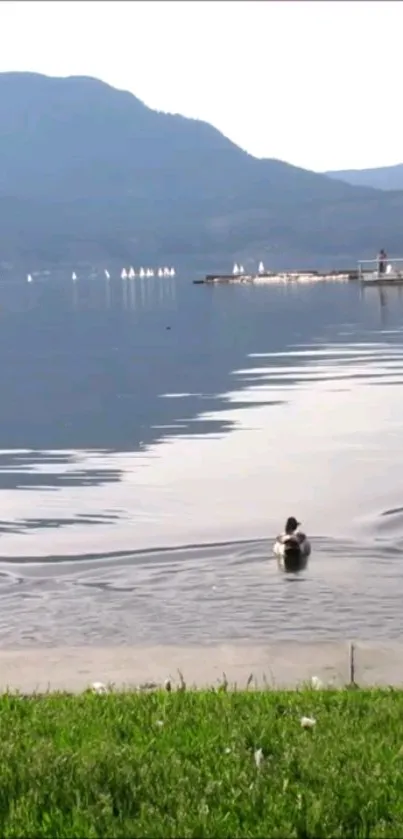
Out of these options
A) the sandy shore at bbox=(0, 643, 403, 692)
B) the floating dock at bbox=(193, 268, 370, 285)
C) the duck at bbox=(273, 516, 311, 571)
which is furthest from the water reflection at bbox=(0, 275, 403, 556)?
the floating dock at bbox=(193, 268, 370, 285)

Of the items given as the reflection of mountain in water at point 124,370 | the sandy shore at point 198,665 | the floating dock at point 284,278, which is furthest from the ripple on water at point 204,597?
the floating dock at point 284,278

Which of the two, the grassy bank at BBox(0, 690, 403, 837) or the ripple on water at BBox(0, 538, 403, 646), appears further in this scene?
the ripple on water at BBox(0, 538, 403, 646)

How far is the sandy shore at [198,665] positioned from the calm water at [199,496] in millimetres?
623

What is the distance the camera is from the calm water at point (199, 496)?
16.0m

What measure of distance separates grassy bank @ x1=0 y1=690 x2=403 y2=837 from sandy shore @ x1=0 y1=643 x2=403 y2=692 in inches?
95.2

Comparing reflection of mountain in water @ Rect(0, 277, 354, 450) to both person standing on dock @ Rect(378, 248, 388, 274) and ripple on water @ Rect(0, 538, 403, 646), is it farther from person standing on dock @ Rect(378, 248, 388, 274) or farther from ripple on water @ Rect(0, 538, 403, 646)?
person standing on dock @ Rect(378, 248, 388, 274)

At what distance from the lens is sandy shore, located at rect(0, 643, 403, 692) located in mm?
12727

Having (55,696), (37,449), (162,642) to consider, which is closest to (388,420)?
(37,449)

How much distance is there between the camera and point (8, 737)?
30.0ft

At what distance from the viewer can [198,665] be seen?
13.5 meters

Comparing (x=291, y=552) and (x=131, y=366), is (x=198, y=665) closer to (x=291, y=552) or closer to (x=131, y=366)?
(x=291, y=552)

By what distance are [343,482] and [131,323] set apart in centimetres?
6272

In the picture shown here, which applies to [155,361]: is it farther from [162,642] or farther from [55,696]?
[55,696]

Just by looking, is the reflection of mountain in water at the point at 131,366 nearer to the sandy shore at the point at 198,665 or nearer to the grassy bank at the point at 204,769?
the sandy shore at the point at 198,665
